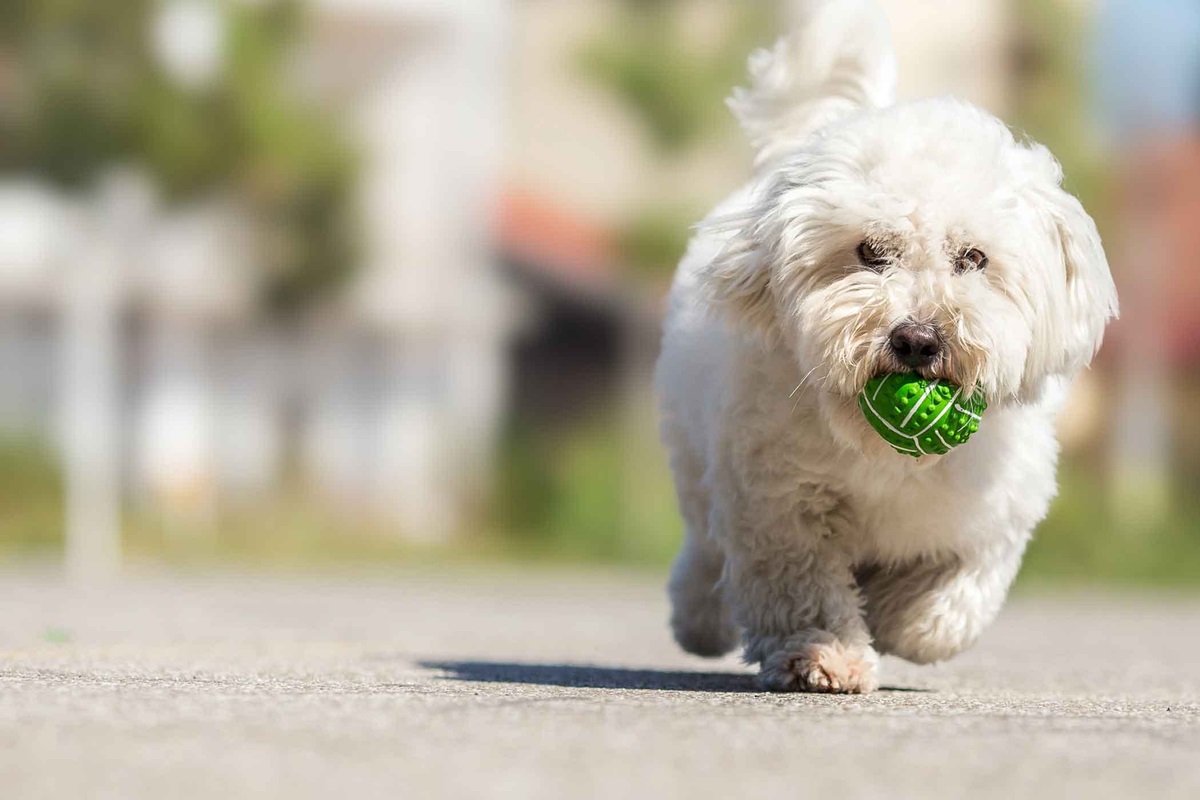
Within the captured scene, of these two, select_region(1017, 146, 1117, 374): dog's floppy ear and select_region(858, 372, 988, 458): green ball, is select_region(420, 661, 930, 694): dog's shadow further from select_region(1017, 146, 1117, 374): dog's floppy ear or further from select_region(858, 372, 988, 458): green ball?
select_region(1017, 146, 1117, 374): dog's floppy ear

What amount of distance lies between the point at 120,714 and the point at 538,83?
25832mm

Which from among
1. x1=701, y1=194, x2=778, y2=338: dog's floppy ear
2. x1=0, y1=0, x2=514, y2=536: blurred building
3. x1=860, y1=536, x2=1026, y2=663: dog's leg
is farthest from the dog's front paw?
x1=0, y1=0, x2=514, y2=536: blurred building

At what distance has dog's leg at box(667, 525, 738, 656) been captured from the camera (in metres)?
6.82

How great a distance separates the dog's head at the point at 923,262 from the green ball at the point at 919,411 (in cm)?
4

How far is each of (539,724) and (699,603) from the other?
2.77 meters

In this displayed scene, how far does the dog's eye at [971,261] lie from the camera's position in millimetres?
5246

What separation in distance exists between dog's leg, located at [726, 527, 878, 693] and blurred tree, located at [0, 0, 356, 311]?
42.9 ft

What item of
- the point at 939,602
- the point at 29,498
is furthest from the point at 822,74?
the point at 29,498

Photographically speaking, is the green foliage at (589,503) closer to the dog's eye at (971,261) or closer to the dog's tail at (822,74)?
the dog's tail at (822,74)

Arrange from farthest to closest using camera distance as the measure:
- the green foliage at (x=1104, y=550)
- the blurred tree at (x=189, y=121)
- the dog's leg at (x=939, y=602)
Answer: the green foliage at (x=1104, y=550) → the blurred tree at (x=189, y=121) → the dog's leg at (x=939, y=602)

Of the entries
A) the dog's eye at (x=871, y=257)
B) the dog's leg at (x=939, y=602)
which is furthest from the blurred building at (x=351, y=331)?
the dog's eye at (x=871, y=257)

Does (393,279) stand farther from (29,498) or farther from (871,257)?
(871,257)

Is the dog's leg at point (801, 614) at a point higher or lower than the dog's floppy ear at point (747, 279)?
lower

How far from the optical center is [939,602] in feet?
19.3
